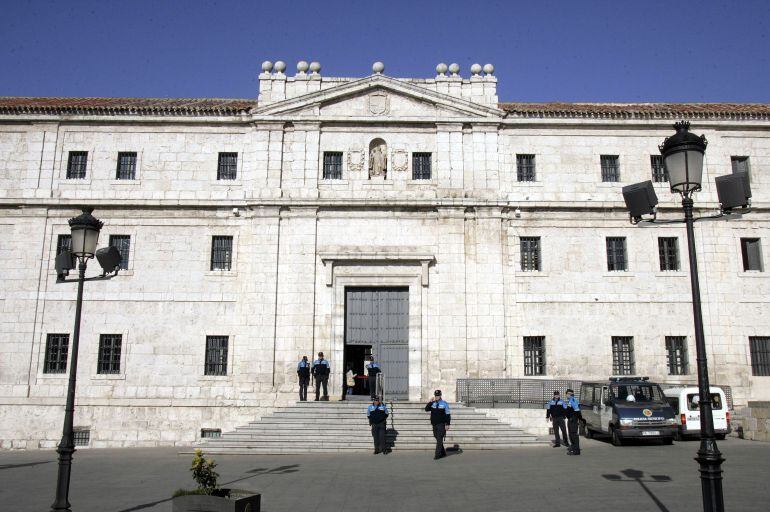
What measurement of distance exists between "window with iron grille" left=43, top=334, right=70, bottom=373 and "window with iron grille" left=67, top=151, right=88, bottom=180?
619 centimetres

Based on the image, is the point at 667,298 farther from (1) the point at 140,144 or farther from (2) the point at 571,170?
(1) the point at 140,144

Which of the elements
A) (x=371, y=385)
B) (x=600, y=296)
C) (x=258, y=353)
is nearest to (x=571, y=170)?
(x=600, y=296)

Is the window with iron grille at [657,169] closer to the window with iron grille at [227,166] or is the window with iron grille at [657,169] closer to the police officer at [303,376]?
the police officer at [303,376]

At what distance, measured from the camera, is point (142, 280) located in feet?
79.4

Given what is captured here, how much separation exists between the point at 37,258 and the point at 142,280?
4.00 m

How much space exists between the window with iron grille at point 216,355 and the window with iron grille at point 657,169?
17.9m

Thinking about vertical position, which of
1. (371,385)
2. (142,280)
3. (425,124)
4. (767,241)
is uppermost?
(425,124)

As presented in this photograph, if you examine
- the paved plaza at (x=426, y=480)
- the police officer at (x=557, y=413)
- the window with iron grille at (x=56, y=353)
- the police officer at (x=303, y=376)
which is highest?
the window with iron grille at (x=56, y=353)

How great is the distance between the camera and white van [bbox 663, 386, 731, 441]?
2072 centimetres

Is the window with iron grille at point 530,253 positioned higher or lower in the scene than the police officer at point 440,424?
higher

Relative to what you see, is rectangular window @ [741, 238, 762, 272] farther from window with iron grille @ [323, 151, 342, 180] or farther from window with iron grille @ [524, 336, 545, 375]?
window with iron grille @ [323, 151, 342, 180]

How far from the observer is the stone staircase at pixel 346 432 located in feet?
63.9

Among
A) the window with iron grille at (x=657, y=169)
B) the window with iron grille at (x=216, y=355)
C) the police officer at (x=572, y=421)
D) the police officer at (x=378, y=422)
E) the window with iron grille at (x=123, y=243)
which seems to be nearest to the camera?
the police officer at (x=572, y=421)

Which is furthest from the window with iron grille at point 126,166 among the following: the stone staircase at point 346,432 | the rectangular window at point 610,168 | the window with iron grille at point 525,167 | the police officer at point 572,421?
the rectangular window at point 610,168
